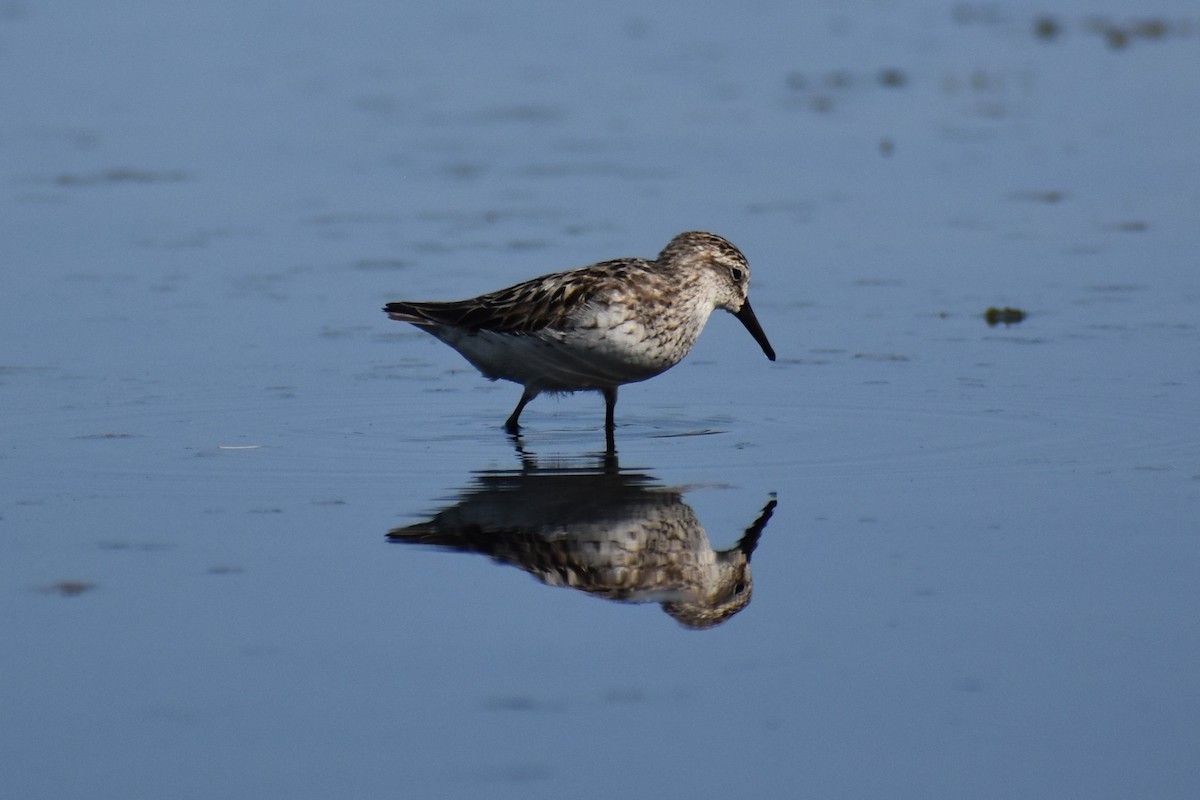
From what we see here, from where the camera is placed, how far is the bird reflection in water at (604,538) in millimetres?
6797

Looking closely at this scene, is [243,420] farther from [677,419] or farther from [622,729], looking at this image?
[622,729]

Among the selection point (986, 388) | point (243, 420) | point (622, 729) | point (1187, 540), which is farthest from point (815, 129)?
point (622, 729)

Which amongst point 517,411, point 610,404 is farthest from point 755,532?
point 517,411

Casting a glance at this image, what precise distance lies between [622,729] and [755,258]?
8.11m

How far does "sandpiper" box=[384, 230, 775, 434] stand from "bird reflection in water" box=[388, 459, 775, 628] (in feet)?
3.44

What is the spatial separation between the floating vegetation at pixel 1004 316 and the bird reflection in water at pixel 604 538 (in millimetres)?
4031

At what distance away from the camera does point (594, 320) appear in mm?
9414

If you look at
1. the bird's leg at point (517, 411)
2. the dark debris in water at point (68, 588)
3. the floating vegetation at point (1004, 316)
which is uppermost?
the dark debris in water at point (68, 588)

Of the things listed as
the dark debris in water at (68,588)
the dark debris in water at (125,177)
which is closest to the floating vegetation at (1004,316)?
the dark debris in water at (68,588)

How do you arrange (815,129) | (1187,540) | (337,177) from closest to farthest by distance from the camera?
(1187,540) < (337,177) < (815,129)

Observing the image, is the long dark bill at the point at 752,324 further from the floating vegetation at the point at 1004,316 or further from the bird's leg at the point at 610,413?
the floating vegetation at the point at 1004,316

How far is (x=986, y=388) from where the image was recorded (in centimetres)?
1023

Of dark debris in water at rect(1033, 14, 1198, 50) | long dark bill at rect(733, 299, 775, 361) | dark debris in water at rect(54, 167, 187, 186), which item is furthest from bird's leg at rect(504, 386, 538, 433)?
dark debris in water at rect(1033, 14, 1198, 50)

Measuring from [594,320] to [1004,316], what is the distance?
3.56 metres
